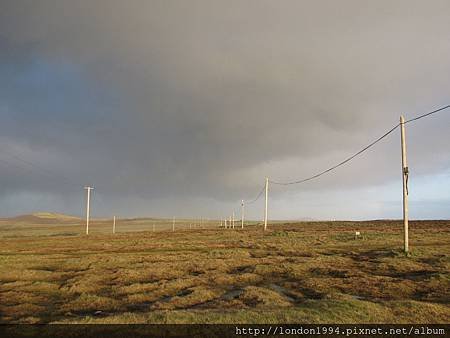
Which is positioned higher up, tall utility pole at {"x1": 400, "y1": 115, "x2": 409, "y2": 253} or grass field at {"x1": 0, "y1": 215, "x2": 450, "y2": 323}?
tall utility pole at {"x1": 400, "y1": 115, "x2": 409, "y2": 253}

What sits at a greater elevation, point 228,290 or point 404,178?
point 404,178

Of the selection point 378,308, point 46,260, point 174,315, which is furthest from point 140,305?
point 46,260

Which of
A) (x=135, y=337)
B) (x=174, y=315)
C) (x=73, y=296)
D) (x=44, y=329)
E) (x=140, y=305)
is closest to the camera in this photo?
(x=135, y=337)

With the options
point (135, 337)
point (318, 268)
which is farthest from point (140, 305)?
point (318, 268)

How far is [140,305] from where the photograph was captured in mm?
15758

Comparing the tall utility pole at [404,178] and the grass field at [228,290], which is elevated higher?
the tall utility pole at [404,178]

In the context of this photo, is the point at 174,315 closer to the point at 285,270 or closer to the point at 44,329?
the point at 44,329

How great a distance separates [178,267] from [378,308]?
599 inches

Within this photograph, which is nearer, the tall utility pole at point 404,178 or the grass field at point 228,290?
the grass field at point 228,290

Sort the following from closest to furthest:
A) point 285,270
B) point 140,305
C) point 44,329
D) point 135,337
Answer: point 135,337, point 44,329, point 140,305, point 285,270

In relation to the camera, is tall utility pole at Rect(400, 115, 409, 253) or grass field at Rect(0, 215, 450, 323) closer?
grass field at Rect(0, 215, 450, 323)

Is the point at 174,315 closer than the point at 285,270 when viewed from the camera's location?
Yes

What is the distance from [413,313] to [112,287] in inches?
550

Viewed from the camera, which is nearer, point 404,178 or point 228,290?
point 228,290
